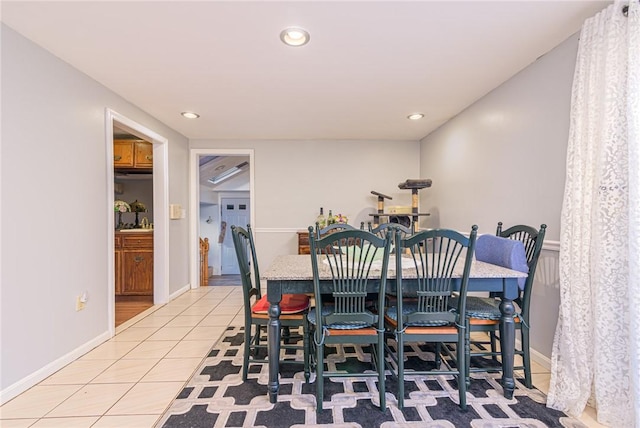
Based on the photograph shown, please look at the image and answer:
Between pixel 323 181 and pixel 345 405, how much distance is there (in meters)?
3.24

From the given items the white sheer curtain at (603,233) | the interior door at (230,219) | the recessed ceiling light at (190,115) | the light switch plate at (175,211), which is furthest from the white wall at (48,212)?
the interior door at (230,219)

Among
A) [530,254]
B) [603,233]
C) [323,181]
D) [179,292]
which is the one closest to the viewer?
[603,233]

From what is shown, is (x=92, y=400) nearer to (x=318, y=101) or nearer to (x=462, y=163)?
Answer: (x=318, y=101)

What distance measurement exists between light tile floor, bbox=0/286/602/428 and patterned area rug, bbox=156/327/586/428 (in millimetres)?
144

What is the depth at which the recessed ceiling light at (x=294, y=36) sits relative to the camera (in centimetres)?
179

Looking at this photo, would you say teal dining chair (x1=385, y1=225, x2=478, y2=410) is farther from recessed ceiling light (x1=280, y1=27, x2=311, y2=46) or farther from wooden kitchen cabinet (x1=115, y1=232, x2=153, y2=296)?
wooden kitchen cabinet (x1=115, y1=232, x2=153, y2=296)

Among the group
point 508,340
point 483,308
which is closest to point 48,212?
point 483,308

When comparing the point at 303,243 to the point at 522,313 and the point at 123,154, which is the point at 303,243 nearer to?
the point at 123,154

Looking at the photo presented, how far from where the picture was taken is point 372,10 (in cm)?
162

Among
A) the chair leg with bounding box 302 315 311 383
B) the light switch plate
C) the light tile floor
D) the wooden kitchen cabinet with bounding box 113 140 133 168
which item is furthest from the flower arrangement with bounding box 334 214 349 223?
the wooden kitchen cabinet with bounding box 113 140 133 168

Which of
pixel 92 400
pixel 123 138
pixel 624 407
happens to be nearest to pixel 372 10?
pixel 624 407

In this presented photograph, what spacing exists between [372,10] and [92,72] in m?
2.17

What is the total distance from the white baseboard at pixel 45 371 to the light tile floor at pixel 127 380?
3 centimetres

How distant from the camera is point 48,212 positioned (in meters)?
2.01
